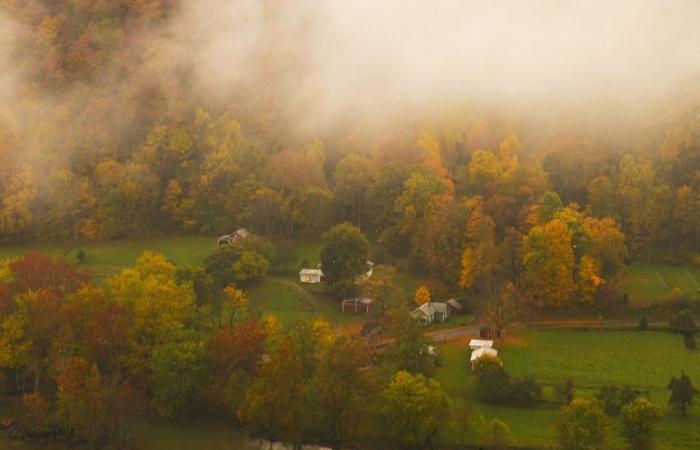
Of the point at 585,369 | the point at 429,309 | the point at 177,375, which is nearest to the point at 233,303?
the point at 177,375

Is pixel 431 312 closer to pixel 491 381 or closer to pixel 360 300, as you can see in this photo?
pixel 360 300

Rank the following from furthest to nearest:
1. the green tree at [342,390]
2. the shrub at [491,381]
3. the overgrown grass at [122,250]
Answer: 1. the overgrown grass at [122,250]
2. the shrub at [491,381]
3. the green tree at [342,390]

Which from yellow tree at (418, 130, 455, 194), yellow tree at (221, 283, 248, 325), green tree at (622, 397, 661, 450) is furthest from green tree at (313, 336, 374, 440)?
yellow tree at (418, 130, 455, 194)

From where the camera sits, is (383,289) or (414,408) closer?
(414,408)

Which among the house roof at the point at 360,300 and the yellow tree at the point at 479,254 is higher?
the yellow tree at the point at 479,254

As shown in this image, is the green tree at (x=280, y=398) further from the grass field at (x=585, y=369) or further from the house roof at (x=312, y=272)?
the house roof at (x=312, y=272)

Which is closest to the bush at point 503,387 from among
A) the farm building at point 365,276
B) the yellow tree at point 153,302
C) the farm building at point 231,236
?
the farm building at point 365,276
